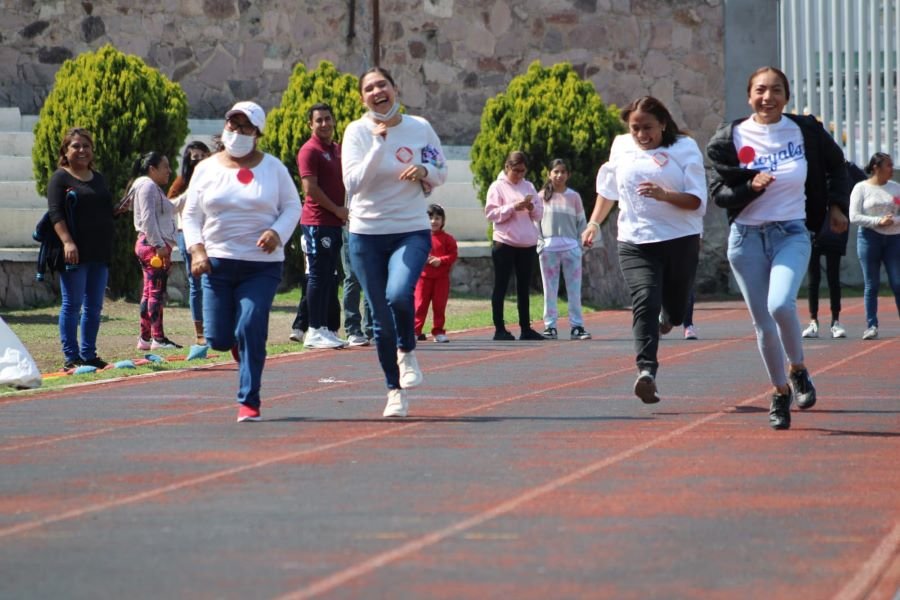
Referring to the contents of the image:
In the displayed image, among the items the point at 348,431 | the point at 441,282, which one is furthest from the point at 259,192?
the point at 441,282

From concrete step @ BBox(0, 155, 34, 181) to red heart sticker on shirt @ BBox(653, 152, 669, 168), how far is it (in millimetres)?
13354

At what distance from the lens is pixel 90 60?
20.0m

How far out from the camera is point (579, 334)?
640 inches

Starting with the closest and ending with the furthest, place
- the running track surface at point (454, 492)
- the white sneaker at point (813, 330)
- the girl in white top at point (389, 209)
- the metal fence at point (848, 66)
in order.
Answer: the running track surface at point (454, 492)
the girl in white top at point (389, 209)
the white sneaker at point (813, 330)
the metal fence at point (848, 66)

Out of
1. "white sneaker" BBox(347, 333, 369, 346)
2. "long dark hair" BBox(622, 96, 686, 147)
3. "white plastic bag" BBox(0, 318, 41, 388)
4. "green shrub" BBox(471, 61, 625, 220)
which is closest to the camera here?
"long dark hair" BBox(622, 96, 686, 147)

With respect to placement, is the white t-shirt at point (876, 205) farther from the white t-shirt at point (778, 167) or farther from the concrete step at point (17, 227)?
the concrete step at point (17, 227)

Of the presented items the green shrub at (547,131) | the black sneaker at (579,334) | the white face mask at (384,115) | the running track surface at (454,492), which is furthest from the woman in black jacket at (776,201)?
the green shrub at (547,131)

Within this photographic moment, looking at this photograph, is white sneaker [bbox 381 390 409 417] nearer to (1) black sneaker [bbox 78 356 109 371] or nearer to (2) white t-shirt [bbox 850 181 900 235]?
(1) black sneaker [bbox 78 356 109 371]

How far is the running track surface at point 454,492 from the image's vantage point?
17.1 ft

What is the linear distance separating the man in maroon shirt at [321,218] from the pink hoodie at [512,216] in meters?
2.21

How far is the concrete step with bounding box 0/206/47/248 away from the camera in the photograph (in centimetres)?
2027

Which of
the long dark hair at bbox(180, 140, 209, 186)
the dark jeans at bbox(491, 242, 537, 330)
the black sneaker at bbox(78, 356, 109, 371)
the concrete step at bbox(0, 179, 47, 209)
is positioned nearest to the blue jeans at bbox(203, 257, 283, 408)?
the black sneaker at bbox(78, 356, 109, 371)

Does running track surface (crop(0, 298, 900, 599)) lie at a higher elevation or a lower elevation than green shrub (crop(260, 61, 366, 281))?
lower

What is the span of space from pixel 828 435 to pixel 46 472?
3723 millimetres
